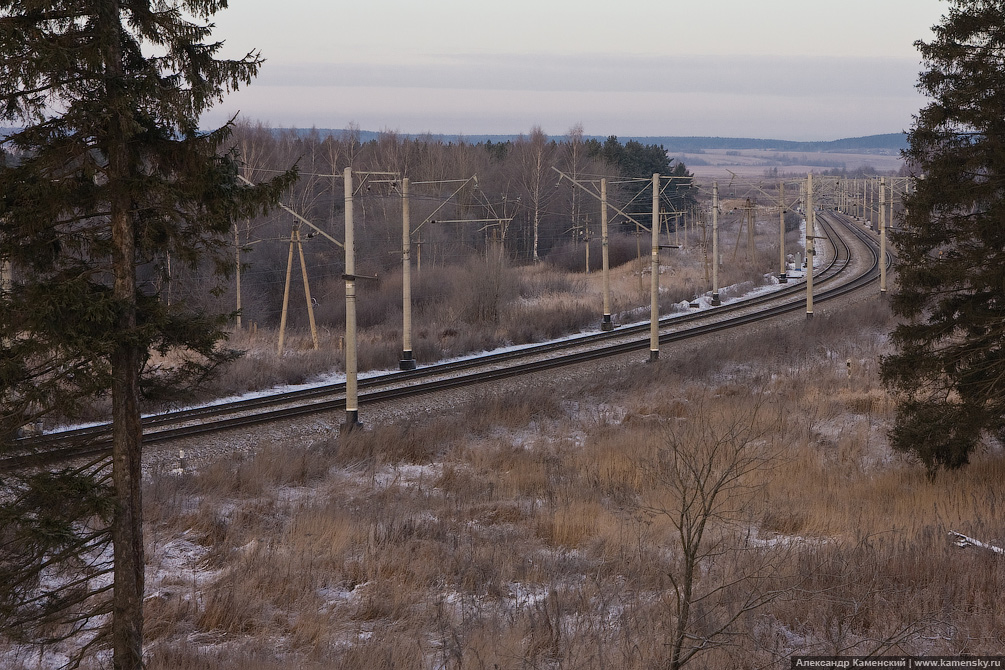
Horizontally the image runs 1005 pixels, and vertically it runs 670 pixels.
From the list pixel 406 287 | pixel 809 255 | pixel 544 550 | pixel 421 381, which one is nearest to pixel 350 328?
pixel 421 381

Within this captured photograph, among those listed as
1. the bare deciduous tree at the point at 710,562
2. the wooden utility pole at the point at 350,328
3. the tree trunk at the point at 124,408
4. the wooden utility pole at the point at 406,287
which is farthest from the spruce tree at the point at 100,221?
the wooden utility pole at the point at 406,287

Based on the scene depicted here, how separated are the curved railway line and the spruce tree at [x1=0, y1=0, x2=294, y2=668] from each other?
1.72 ft

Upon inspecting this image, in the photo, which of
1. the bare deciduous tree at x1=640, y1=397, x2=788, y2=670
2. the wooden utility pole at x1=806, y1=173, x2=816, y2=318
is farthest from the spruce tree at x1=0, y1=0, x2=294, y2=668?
the wooden utility pole at x1=806, y1=173, x2=816, y2=318

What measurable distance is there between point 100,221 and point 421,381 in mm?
15545

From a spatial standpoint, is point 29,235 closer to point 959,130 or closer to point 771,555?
point 771,555

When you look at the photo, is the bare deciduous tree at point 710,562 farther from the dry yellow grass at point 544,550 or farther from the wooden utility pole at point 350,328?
the wooden utility pole at point 350,328

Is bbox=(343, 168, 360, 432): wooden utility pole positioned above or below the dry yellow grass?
above

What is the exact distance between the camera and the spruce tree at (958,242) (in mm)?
11484

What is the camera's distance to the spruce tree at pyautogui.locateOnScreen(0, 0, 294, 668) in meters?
6.01

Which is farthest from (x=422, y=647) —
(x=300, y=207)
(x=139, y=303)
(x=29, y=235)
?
(x=300, y=207)

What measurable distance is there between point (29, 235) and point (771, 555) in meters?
7.66

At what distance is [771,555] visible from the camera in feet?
29.5

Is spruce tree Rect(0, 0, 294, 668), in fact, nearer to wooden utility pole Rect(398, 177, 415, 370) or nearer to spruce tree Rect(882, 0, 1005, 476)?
spruce tree Rect(882, 0, 1005, 476)

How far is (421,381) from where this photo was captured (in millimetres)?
22266
